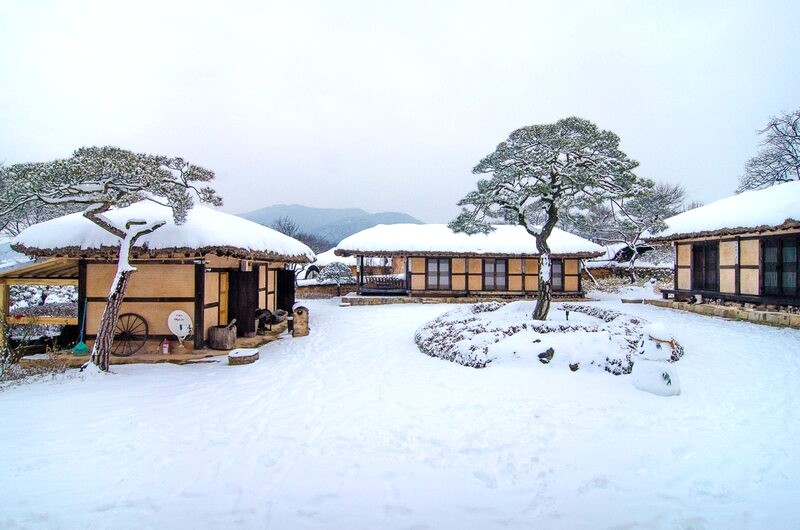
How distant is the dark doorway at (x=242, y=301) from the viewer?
1034cm

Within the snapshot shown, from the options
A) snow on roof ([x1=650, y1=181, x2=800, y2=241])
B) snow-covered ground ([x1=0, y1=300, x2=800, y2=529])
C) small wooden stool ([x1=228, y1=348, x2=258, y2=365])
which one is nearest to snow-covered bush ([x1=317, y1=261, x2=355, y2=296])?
small wooden stool ([x1=228, y1=348, x2=258, y2=365])

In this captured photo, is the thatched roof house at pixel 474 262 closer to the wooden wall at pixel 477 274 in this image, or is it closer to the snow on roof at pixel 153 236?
the wooden wall at pixel 477 274

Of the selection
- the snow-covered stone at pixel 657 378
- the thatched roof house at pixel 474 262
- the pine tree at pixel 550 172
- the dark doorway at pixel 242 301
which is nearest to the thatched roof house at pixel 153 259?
the dark doorway at pixel 242 301

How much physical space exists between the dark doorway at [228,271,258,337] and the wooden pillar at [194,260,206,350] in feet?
5.42

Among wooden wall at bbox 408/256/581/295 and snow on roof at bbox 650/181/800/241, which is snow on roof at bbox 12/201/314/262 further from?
snow on roof at bbox 650/181/800/241

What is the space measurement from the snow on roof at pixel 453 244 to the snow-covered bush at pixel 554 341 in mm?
8979

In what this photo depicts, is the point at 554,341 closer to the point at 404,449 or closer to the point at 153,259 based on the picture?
the point at 404,449

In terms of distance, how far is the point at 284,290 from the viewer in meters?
13.9

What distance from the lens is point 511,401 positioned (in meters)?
5.69

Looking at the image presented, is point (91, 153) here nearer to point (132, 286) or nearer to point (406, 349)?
point (132, 286)

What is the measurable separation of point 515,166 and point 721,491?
7.19m

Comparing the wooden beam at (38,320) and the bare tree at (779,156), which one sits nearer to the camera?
the wooden beam at (38,320)

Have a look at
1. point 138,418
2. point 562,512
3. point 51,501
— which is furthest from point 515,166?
point 51,501

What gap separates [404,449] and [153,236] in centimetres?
662
